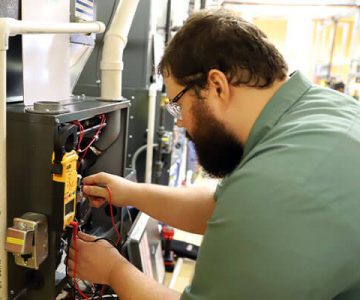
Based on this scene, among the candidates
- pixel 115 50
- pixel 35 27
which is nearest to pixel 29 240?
pixel 35 27

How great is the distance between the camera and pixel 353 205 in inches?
24.2

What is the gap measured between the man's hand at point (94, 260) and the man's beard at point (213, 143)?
33 centimetres

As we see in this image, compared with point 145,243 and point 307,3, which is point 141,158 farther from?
point 307,3

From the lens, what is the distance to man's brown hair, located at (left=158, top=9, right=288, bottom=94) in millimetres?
843

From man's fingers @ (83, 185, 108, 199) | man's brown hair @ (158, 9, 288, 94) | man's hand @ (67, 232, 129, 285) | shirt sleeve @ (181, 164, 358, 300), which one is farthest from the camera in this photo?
man's fingers @ (83, 185, 108, 199)

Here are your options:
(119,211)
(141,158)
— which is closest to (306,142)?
(119,211)

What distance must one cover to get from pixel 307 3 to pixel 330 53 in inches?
85.0

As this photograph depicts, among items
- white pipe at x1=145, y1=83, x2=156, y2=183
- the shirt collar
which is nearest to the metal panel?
the shirt collar

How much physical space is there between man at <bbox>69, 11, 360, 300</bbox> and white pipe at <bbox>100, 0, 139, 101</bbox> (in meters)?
0.32

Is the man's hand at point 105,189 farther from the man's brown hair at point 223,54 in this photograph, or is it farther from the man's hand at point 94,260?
the man's brown hair at point 223,54

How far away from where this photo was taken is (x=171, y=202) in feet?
4.05

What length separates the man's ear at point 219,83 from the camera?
0.82 m

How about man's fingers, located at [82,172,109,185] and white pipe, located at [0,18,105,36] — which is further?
man's fingers, located at [82,172,109,185]

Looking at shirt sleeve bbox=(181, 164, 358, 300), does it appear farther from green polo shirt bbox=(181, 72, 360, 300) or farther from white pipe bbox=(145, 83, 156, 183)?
white pipe bbox=(145, 83, 156, 183)
